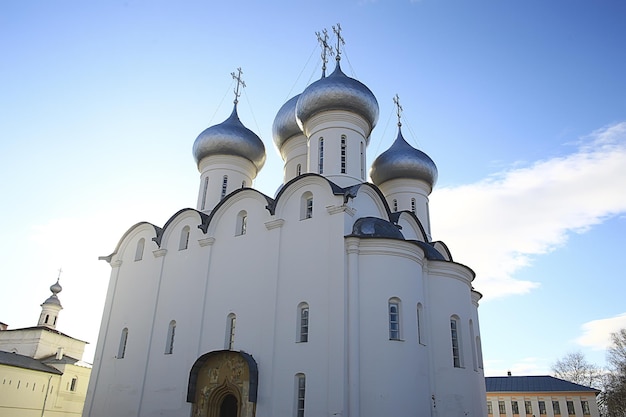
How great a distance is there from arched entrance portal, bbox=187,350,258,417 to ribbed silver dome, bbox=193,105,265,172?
7593mm

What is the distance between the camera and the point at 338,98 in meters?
14.2

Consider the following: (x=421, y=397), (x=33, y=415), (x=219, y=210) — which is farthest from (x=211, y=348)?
(x=33, y=415)

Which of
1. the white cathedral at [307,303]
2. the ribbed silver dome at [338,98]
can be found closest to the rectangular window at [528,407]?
the white cathedral at [307,303]

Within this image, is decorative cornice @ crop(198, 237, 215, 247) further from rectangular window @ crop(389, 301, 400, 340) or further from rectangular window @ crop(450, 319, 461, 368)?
rectangular window @ crop(450, 319, 461, 368)

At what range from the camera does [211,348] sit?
40.8 feet

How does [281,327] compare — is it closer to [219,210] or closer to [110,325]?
[219,210]

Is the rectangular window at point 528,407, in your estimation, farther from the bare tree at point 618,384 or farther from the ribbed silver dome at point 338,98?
the ribbed silver dome at point 338,98

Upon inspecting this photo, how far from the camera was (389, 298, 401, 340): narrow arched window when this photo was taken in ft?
35.4

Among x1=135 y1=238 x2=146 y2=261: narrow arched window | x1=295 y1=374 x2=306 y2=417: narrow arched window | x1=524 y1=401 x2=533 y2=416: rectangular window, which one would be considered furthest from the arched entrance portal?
x1=524 y1=401 x2=533 y2=416: rectangular window

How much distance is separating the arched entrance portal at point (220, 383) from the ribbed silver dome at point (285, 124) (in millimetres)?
8215

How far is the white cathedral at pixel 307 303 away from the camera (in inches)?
412

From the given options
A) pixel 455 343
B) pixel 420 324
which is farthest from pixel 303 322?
pixel 455 343

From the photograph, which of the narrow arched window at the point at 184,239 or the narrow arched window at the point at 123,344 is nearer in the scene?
the narrow arched window at the point at 123,344

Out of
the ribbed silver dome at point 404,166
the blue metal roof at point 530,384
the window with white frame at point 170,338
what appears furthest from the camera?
the blue metal roof at point 530,384
